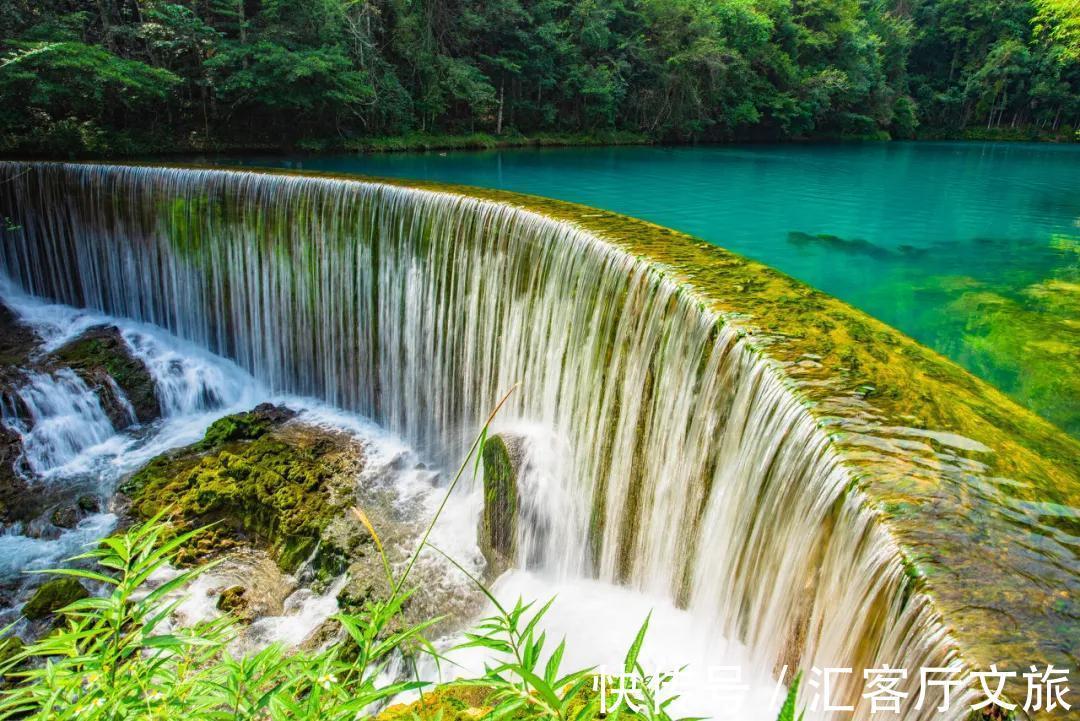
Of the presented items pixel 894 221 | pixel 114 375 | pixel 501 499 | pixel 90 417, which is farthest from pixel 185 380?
pixel 894 221

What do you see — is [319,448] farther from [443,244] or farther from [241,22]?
[241,22]

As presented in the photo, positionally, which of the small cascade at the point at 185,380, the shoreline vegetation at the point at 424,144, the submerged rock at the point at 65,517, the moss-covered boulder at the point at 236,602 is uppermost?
the shoreline vegetation at the point at 424,144

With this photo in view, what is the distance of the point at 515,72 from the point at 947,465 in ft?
78.1

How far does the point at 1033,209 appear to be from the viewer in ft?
47.2

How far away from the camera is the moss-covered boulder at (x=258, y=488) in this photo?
6.43 metres

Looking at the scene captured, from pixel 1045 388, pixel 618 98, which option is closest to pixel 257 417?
pixel 1045 388

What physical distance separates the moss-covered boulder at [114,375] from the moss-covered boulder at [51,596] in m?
3.29

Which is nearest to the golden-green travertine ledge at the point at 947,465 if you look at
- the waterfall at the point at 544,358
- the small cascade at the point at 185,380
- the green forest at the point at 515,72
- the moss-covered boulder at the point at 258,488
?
the waterfall at the point at 544,358

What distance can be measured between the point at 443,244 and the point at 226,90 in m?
11.9

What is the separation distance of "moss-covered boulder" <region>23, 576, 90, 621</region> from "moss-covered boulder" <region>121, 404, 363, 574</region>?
0.88 m

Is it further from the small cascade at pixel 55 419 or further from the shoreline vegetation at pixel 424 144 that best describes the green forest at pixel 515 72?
the small cascade at pixel 55 419

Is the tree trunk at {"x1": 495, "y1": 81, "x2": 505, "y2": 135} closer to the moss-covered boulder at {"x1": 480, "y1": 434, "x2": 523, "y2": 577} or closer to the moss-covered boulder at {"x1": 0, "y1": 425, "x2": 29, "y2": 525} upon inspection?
the moss-covered boulder at {"x1": 0, "y1": 425, "x2": 29, "y2": 525}

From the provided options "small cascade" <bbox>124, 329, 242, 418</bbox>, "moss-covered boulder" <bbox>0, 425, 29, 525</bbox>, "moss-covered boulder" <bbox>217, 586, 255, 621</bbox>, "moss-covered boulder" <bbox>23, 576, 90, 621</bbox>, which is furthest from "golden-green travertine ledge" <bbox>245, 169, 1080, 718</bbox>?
"moss-covered boulder" <bbox>0, 425, 29, 525</bbox>

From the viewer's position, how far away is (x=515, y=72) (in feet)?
78.5
